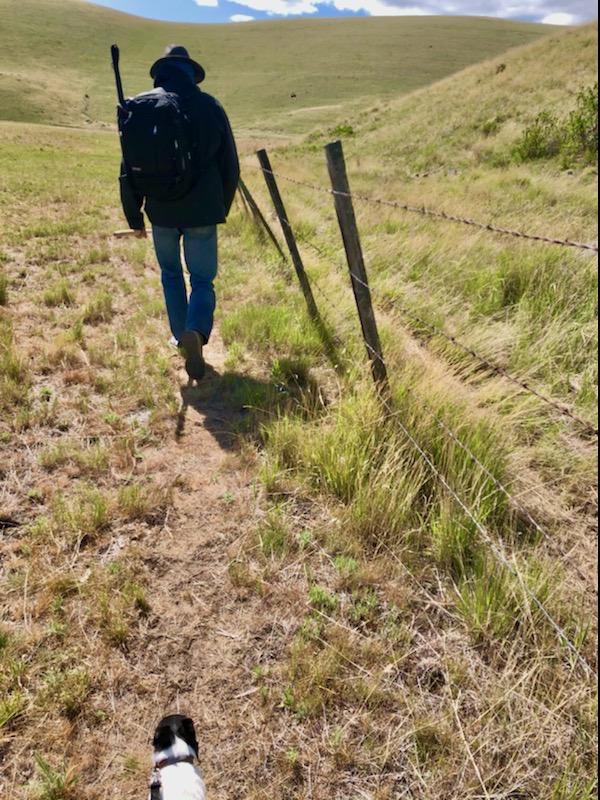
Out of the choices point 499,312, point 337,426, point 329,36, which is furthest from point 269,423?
point 329,36

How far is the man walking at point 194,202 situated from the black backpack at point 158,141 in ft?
0.15

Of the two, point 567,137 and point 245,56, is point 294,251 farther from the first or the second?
point 245,56

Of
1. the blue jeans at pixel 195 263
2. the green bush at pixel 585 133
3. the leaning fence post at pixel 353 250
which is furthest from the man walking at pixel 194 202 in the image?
the green bush at pixel 585 133

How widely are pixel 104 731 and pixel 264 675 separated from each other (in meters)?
0.58

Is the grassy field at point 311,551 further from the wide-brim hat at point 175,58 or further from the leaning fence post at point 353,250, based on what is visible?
the wide-brim hat at point 175,58

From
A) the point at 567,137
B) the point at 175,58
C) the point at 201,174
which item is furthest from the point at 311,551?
the point at 567,137

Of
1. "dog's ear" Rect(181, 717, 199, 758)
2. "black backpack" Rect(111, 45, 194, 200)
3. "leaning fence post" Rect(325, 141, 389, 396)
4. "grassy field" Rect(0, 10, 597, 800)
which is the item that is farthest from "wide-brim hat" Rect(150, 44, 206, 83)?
"dog's ear" Rect(181, 717, 199, 758)

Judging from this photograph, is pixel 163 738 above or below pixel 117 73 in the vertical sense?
below

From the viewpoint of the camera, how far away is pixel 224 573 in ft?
7.44

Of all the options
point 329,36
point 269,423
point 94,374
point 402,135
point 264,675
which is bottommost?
point 264,675

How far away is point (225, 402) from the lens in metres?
3.60

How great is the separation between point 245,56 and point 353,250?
9721 cm

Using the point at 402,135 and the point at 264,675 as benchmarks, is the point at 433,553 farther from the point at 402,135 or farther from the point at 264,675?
the point at 402,135

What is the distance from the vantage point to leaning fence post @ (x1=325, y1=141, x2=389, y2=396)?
274cm
